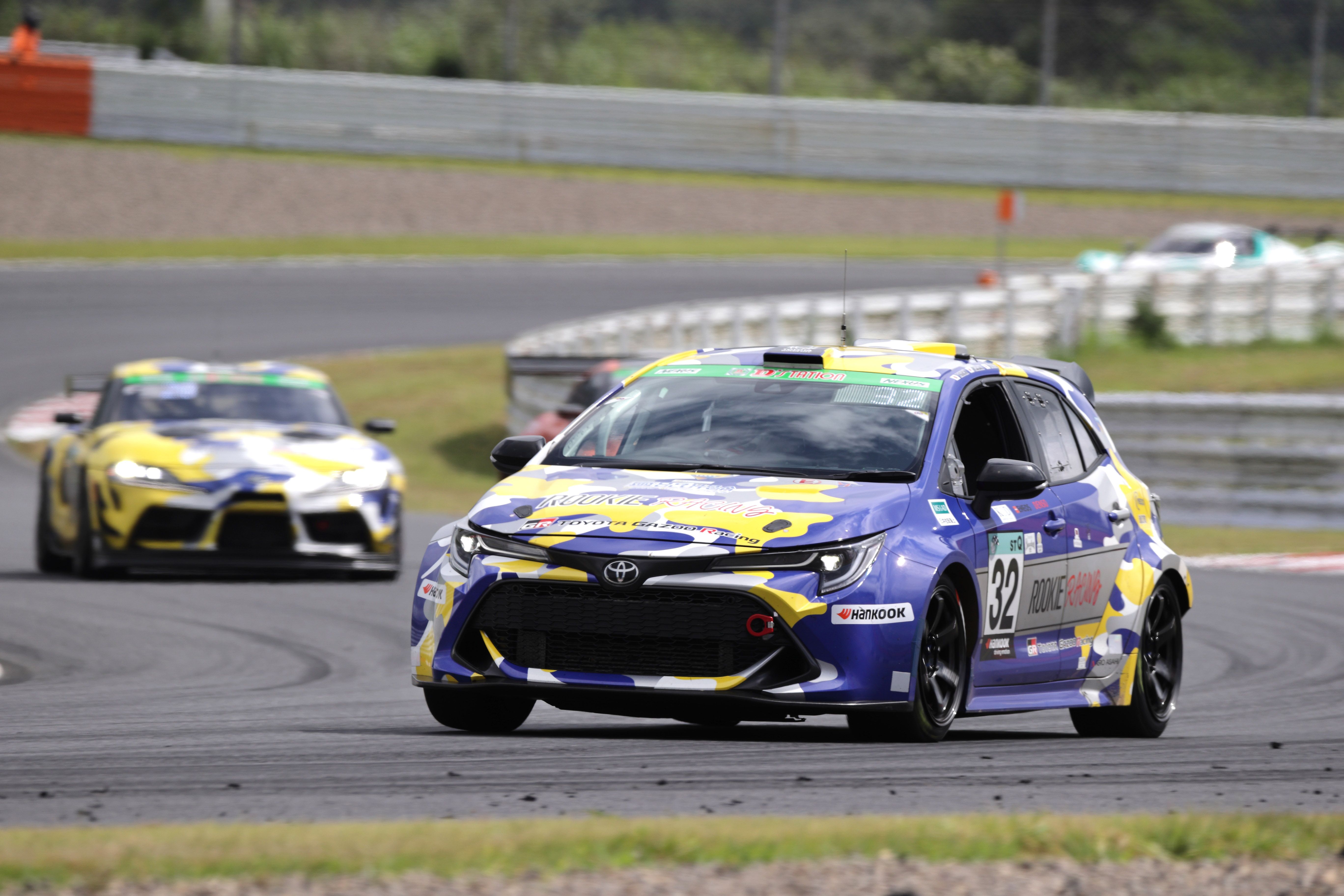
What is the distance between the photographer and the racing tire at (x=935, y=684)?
22.5ft

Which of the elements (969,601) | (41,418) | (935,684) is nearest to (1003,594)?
(969,601)

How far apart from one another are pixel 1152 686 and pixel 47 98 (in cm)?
3484

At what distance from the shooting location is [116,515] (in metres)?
13.6

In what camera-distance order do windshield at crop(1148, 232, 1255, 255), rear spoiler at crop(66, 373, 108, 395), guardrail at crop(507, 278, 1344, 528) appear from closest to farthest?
rear spoiler at crop(66, 373, 108, 395), guardrail at crop(507, 278, 1344, 528), windshield at crop(1148, 232, 1255, 255)

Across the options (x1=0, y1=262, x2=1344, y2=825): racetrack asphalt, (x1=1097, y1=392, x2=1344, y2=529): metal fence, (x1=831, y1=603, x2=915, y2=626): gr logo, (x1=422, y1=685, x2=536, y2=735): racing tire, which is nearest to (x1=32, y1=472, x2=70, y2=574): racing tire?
(x1=0, y1=262, x2=1344, y2=825): racetrack asphalt

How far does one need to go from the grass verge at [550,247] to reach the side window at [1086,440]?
29.0 meters

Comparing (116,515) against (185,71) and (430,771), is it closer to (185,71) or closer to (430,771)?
(430,771)

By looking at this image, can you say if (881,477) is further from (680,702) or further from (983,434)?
(680,702)

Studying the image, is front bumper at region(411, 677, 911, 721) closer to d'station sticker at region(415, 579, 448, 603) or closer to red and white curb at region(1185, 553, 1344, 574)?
d'station sticker at region(415, 579, 448, 603)

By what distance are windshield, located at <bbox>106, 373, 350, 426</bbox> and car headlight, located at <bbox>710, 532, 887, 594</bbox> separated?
8670 mm

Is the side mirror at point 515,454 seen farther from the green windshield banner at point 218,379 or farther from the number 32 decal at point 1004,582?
the green windshield banner at point 218,379

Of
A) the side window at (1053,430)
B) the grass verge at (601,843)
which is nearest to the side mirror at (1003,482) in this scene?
the side window at (1053,430)

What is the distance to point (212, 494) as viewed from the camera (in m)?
13.6

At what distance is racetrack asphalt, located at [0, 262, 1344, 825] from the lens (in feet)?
18.5
